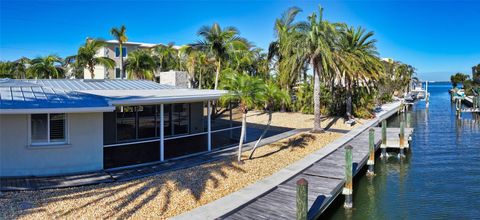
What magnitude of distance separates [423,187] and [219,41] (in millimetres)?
16019

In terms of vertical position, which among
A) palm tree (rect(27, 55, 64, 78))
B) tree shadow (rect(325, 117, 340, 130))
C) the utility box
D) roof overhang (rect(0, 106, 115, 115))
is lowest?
tree shadow (rect(325, 117, 340, 130))

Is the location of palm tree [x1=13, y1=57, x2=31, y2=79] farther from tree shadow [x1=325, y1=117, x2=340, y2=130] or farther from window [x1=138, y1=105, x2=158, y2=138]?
tree shadow [x1=325, y1=117, x2=340, y2=130]

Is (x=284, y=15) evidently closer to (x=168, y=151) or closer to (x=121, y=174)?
(x=168, y=151)

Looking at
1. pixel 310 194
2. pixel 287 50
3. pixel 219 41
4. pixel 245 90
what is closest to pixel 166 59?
pixel 219 41

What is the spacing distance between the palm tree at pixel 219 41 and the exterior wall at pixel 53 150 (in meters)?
13.6

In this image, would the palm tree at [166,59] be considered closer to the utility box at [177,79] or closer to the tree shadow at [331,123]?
the tree shadow at [331,123]

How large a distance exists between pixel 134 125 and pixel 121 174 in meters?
6.71

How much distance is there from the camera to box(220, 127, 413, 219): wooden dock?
9406 mm

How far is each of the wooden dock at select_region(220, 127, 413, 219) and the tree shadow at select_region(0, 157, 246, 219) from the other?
164 centimetres

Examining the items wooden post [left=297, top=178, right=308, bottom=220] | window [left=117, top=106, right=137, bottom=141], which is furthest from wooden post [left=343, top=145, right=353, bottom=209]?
window [left=117, top=106, right=137, bottom=141]

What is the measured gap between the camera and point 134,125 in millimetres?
18797

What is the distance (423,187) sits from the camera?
1508 centimetres

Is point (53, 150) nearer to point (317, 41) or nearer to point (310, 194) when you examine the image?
point (310, 194)

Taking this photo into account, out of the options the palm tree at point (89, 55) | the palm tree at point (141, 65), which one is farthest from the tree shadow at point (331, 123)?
the palm tree at point (141, 65)
